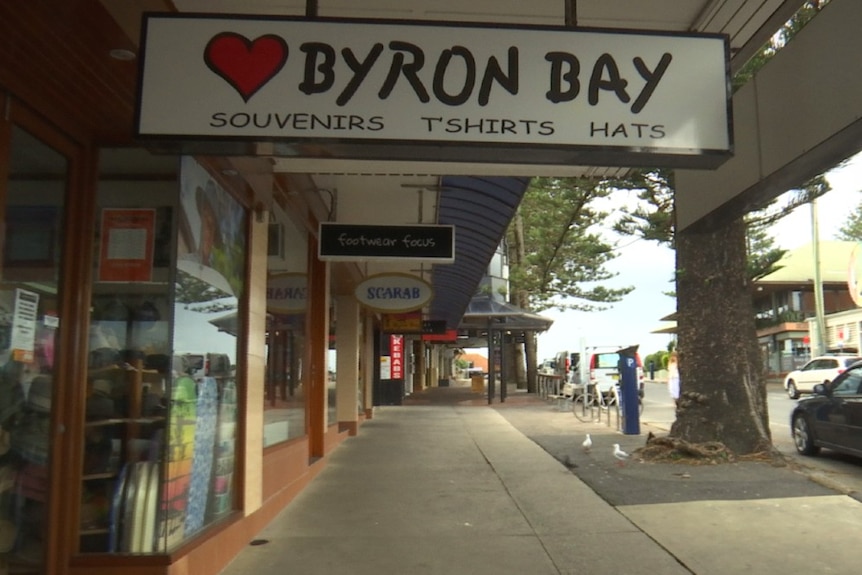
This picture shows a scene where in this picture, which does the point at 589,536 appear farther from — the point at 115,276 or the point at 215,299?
the point at 115,276

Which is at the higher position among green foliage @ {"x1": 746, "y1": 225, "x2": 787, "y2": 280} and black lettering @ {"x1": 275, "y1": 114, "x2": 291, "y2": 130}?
green foliage @ {"x1": 746, "y1": 225, "x2": 787, "y2": 280}

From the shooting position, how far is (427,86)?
3.17 m

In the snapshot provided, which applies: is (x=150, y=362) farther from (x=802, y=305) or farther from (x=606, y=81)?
(x=802, y=305)

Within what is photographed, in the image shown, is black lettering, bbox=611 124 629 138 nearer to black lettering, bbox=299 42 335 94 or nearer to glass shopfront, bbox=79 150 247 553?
black lettering, bbox=299 42 335 94

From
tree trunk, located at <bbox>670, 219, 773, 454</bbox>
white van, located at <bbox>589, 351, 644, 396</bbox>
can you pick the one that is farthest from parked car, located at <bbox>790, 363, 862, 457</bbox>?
white van, located at <bbox>589, 351, 644, 396</bbox>

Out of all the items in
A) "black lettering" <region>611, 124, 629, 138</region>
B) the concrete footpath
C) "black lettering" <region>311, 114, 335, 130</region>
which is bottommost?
the concrete footpath

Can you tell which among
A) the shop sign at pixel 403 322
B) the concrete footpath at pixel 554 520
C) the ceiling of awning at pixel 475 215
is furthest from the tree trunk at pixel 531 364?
the concrete footpath at pixel 554 520

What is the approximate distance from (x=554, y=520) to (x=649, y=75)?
14.7ft

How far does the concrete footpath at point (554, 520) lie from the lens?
516 centimetres

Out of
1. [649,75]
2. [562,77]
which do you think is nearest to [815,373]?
[649,75]

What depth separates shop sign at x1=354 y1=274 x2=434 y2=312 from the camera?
37.0ft

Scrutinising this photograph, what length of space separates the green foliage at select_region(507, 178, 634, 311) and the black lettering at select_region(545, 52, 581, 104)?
12619mm

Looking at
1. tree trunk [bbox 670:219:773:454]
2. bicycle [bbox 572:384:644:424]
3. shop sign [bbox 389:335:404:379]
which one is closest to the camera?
tree trunk [bbox 670:219:773:454]

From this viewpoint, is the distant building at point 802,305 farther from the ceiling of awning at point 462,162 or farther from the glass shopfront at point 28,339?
the glass shopfront at point 28,339
